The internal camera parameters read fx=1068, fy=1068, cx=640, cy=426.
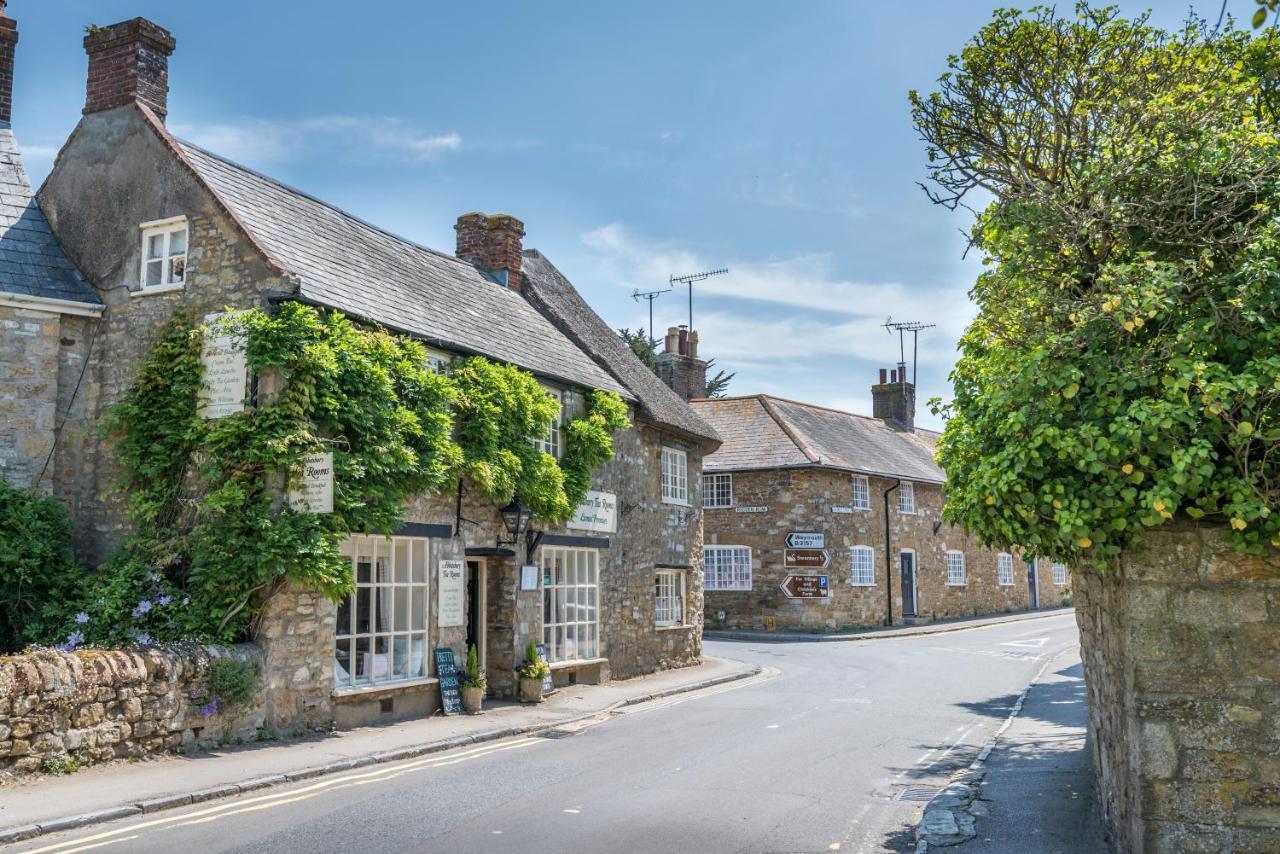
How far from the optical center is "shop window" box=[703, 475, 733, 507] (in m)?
33.3

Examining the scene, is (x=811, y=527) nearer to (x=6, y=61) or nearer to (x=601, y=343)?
(x=601, y=343)

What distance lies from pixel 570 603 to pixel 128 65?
34.8 ft

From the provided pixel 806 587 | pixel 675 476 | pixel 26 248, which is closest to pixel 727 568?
pixel 806 587

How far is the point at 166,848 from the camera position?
25.1 ft

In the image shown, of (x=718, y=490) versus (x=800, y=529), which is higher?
(x=718, y=490)

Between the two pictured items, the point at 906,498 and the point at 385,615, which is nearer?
the point at 385,615

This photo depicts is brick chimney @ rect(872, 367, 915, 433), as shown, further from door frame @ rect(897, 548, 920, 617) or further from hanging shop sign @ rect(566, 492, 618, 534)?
hanging shop sign @ rect(566, 492, 618, 534)

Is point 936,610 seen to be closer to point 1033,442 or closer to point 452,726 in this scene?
point 452,726

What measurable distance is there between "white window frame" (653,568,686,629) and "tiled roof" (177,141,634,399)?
4.47m

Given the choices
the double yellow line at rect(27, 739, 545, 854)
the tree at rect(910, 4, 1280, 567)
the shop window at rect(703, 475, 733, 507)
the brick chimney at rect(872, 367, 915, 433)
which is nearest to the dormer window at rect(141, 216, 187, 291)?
the double yellow line at rect(27, 739, 545, 854)

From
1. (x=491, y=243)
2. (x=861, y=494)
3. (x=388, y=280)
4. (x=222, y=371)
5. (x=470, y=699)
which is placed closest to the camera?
(x=222, y=371)

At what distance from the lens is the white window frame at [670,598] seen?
72.2 feet

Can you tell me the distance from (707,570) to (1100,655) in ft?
85.2

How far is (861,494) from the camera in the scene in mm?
34125
